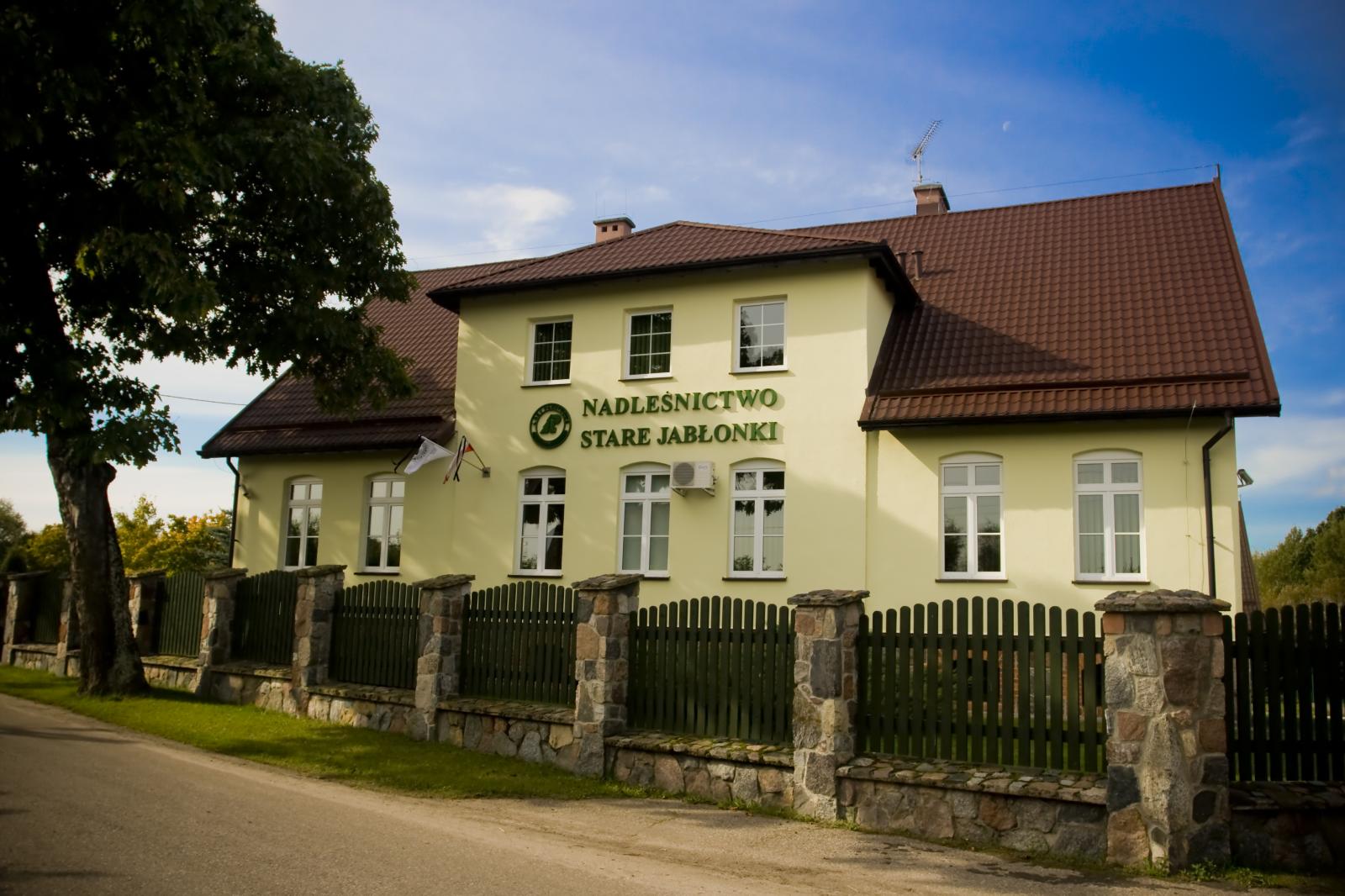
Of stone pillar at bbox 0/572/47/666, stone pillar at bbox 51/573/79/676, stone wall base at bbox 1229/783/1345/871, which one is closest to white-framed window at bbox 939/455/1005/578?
stone wall base at bbox 1229/783/1345/871

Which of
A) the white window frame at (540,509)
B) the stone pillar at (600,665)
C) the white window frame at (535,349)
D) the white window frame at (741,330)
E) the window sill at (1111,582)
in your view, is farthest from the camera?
the white window frame at (535,349)

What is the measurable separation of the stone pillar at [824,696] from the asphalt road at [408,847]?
408 millimetres

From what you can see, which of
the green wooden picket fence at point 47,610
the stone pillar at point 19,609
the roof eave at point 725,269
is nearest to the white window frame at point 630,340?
the roof eave at point 725,269

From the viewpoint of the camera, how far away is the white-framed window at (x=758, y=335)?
55.8ft

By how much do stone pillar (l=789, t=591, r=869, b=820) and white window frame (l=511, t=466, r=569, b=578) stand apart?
8722mm

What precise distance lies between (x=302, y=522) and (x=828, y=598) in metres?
14.7

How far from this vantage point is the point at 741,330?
1727 cm

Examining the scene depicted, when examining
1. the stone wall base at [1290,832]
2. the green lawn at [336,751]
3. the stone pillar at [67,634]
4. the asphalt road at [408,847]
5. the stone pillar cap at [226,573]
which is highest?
the stone pillar cap at [226,573]

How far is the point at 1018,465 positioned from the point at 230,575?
39.1 feet

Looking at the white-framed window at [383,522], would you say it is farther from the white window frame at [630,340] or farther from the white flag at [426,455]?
the white window frame at [630,340]

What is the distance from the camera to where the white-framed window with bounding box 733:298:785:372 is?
1700 cm

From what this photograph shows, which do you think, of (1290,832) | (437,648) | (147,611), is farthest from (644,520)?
(1290,832)

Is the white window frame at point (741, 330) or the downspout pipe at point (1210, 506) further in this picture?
the white window frame at point (741, 330)

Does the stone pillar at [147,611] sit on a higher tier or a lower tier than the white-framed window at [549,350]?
lower
